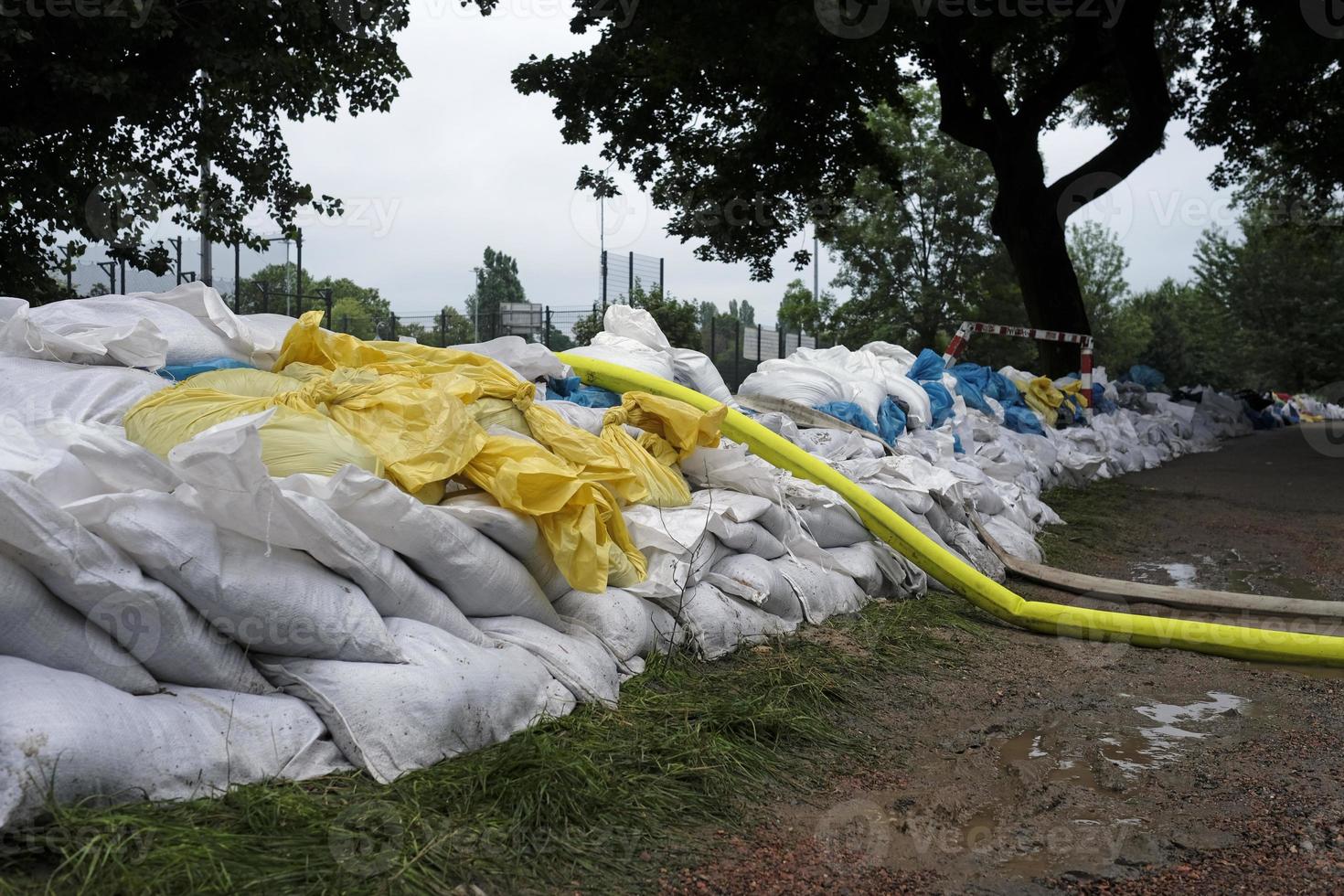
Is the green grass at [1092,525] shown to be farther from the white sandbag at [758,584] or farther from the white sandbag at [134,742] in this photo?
the white sandbag at [134,742]

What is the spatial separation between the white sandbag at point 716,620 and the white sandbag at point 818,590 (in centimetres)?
31

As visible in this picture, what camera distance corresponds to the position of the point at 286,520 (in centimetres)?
232

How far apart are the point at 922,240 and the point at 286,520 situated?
2827 centimetres

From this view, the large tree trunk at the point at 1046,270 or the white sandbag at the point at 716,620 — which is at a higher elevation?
the large tree trunk at the point at 1046,270

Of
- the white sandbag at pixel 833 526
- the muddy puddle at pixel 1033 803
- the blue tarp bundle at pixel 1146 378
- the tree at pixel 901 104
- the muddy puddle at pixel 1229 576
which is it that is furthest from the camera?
the blue tarp bundle at pixel 1146 378

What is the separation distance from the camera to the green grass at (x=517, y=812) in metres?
1.74

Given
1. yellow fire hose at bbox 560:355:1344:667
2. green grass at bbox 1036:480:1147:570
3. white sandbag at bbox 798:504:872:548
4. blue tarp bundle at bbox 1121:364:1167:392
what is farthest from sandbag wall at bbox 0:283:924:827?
blue tarp bundle at bbox 1121:364:1167:392

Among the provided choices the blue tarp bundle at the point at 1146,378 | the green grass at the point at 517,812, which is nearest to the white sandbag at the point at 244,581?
the green grass at the point at 517,812

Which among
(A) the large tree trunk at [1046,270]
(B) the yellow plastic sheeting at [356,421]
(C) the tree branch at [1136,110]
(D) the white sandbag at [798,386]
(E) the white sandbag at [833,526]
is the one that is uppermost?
(C) the tree branch at [1136,110]

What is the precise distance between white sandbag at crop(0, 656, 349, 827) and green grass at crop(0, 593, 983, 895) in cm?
4

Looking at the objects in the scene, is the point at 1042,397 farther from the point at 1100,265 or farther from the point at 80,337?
the point at 1100,265

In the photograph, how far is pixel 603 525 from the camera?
3104 mm

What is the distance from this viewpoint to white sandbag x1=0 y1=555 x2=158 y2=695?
6.41 ft


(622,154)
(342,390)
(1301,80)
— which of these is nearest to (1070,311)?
(1301,80)
